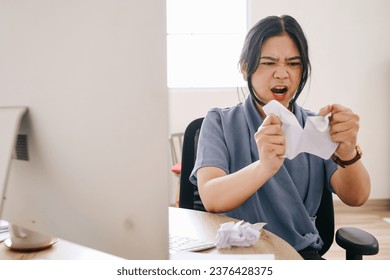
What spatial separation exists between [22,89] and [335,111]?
0.60 meters

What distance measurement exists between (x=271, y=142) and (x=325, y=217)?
37cm

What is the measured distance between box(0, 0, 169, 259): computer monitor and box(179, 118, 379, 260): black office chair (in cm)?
60

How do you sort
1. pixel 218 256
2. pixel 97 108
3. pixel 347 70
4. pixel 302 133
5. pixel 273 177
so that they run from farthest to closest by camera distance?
pixel 347 70 → pixel 273 177 → pixel 302 133 → pixel 218 256 → pixel 97 108

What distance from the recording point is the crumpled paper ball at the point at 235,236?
0.75m

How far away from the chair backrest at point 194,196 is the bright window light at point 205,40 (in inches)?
89.5

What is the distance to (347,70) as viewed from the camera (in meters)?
3.49

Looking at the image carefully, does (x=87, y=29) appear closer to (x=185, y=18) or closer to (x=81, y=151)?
Answer: (x=81, y=151)

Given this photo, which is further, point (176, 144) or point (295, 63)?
point (176, 144)

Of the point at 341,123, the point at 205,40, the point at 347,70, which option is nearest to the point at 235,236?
the point at 341,123

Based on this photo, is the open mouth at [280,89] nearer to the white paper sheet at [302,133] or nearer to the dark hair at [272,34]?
the dark hair at [272,34]

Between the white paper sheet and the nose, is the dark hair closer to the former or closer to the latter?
the nose

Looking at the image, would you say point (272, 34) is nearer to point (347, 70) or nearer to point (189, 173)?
point (189, 173)

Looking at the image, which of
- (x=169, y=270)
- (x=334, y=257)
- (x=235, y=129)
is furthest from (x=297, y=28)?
(x=334, y=257)

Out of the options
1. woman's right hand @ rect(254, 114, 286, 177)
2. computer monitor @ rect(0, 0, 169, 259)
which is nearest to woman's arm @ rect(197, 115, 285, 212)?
woman's right hand @ rect(254, 114, 286, 177)
